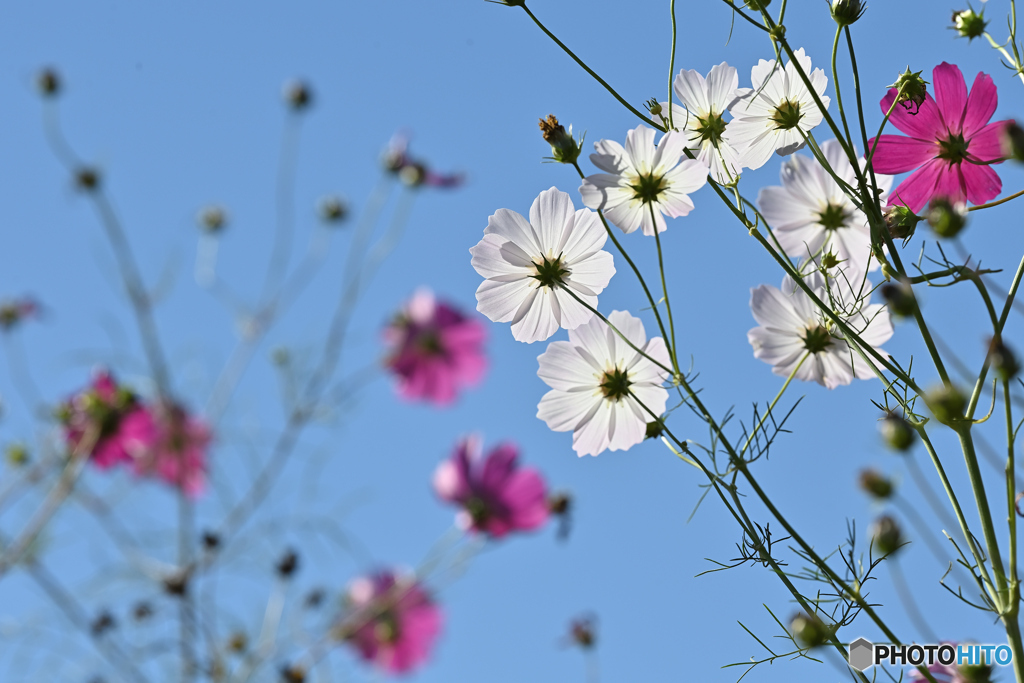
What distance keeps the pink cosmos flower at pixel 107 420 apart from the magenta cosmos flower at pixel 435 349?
0.47 m

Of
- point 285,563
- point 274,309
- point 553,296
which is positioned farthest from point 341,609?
point 553,296

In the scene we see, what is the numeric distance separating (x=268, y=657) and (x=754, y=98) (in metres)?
0.74

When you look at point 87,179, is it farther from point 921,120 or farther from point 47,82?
point 921,120

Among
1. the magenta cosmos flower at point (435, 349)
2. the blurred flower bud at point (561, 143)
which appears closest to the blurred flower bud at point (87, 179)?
the magenta cosmos flower at point (435, 349)

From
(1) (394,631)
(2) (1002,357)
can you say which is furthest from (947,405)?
(1) (394,631)

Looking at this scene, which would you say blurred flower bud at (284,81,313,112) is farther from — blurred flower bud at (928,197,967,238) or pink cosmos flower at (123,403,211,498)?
blurred flower bud at (928,197,967,238)

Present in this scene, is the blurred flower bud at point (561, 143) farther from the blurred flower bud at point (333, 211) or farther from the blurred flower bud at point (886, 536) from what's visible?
the blurred flower bud at point (333, 211)

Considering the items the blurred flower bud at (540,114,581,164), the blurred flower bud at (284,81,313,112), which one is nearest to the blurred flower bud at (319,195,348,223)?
the blurred flower bud at (284,81,313,112)

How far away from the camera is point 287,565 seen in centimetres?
105

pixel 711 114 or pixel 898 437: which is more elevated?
pixel 711 114

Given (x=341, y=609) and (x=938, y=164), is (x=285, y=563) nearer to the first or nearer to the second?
(x=341, y=609)

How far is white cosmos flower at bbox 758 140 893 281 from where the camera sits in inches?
15.3

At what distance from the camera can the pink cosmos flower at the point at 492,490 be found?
0.93m

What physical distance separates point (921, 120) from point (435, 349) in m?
1.12
